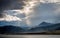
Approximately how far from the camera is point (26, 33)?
1.87 meters

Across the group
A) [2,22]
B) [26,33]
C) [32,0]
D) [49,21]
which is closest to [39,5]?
[32,0]

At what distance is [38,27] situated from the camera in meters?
1.85

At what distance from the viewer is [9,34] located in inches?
73.9

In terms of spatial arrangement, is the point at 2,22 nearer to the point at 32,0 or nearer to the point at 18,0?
the point at 18,0

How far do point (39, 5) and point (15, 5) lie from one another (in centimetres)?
30

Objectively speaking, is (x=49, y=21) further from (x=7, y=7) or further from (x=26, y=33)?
(x=7, y=7)

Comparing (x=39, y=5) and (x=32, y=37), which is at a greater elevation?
(x=39, y=5)

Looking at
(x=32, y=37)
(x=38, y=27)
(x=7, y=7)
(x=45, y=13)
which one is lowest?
(x=32, y=37)

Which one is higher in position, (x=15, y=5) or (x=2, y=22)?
(x=15, y=5)

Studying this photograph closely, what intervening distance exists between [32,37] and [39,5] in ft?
1.30

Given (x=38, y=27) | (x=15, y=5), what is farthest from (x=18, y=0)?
(x=38, y=27)

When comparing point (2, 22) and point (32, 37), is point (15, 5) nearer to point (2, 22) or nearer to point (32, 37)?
point (2, 22)

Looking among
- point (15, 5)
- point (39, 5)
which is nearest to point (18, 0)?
point (15, 5)

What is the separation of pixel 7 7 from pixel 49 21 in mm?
545
